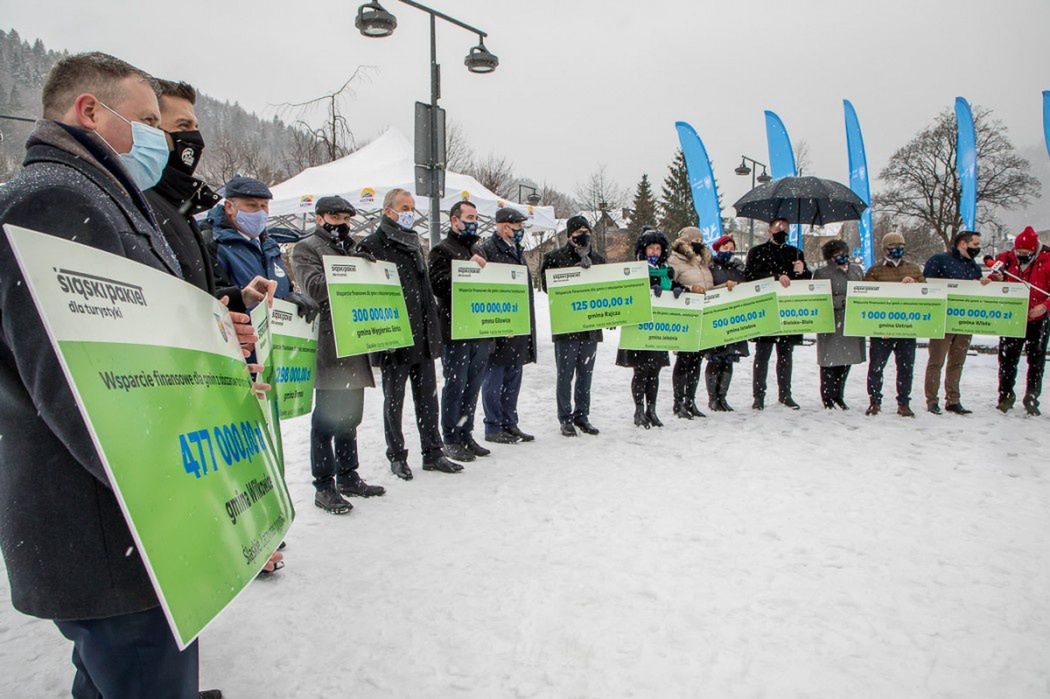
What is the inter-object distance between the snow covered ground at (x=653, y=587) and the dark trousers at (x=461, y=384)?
47cm

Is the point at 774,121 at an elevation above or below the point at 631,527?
above

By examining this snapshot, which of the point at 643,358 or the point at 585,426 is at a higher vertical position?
the point at 643,358

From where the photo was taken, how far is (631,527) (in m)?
4.20

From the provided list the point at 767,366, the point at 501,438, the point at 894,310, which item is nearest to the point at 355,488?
the point at 501,438

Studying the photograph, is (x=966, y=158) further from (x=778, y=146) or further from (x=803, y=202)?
(x=803, y=202)

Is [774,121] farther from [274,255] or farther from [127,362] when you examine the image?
[127,362]

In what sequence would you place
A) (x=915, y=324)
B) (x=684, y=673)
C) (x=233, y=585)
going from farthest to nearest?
(x=915, y=324)
(x=684, y=673)
(x=233, y=585)

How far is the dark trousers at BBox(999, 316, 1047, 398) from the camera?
7707mm

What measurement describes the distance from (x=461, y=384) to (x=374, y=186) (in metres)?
7.83

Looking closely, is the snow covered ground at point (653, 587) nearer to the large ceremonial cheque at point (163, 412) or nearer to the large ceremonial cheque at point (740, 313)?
the large ceremonial cheque at point (163, 412)

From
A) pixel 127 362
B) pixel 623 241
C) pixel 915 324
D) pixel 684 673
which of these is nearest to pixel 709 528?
pixel 684 673

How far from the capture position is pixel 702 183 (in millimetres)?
18422

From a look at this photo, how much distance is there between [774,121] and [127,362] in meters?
20.3

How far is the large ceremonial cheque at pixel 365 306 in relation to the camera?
4.54 meters
